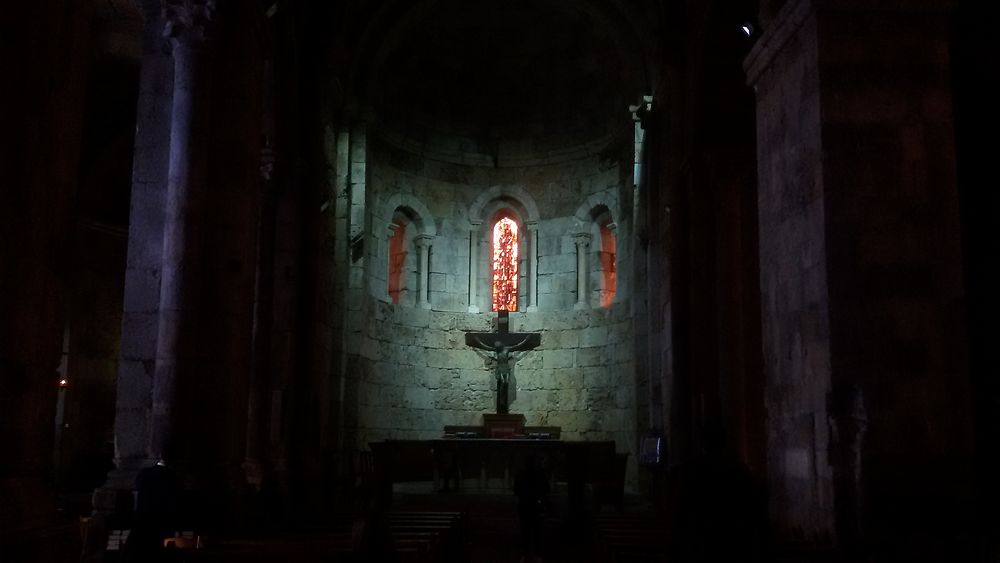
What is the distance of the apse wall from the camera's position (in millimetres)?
20828

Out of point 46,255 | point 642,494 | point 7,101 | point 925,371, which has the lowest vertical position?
point 642,494

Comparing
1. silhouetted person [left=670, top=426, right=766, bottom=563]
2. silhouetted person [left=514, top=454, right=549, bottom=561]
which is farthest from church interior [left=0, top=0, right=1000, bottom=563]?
silhouetted person [left=514, top=454, right=549, bottom=561]

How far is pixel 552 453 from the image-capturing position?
16453mm

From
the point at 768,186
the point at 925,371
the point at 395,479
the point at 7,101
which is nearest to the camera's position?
the point at 7,101

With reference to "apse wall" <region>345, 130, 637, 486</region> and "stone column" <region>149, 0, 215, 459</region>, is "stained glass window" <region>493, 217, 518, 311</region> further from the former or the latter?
"stone column" <region>149, 0, 215, 459</region>

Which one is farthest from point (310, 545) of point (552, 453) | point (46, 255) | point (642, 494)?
point (642, 494)

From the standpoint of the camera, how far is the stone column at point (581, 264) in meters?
22.1

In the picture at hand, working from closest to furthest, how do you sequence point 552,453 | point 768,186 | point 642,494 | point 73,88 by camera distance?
point 73,88 < point 768,186 < point 552,453 < point 642,494

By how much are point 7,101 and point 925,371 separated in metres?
6.73

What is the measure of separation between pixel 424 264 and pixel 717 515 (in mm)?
17989

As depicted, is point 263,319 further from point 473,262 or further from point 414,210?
point 473,262

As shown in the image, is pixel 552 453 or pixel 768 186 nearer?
pixel 768 186

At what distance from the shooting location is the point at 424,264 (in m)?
22.4

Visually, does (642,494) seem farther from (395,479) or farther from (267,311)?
(267,311)
